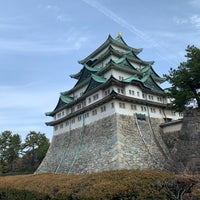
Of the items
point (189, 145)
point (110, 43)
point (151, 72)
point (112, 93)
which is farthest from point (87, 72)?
point (189, 145)

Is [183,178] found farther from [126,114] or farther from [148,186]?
[126,114]

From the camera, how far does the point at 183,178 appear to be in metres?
7.00

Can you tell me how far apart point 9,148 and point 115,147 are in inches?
1304

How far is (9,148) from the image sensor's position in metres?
44.8

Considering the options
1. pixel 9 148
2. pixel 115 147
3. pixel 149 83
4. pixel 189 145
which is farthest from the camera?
pixel 9 148

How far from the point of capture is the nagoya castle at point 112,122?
2122 cm

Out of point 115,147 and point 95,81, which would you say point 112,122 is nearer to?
point 115,147

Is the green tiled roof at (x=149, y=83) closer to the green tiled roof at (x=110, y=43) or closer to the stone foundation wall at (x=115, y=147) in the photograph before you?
the stone foundation wall at (x=115, y=147)

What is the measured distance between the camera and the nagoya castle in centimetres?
2122

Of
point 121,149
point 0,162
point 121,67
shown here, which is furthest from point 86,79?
point 0,162

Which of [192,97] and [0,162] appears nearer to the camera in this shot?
[192,97]

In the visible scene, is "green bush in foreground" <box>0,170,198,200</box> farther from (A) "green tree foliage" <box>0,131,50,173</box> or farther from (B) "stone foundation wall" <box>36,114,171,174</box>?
(A) "green tree foliage" <box>0,131,50,173</box>

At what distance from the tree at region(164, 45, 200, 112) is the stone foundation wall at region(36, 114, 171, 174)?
5033 mm

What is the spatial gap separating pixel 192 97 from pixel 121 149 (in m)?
8.77
